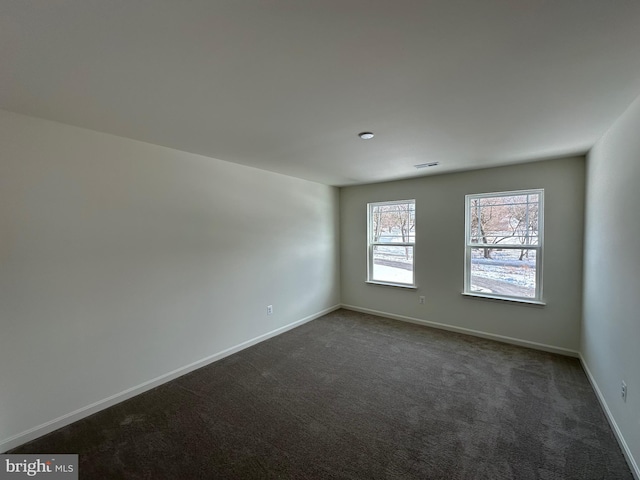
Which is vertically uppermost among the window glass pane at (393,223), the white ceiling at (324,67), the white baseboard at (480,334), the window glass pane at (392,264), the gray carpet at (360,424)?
the white ceiling at (324,67)

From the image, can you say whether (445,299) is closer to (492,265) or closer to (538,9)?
(492,265)

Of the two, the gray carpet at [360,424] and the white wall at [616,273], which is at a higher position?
the white wall at [616,273]

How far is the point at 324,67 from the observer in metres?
1.46

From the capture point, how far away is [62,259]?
2162 millimetres

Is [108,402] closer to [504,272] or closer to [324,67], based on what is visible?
[324,67]

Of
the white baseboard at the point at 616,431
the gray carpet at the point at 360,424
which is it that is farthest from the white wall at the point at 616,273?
the gray carpet at the point at 360,424

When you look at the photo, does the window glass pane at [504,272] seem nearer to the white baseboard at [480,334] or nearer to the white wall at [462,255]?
the white wall at [462,255]

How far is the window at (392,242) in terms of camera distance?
4559mm

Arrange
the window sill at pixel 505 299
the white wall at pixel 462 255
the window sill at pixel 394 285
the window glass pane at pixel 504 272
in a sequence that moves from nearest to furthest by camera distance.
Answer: the white wall at pixel 462 255 → the window sill at pixel 505 299 → the window glass pane at pixel 504 272 → the window sill at pixel 394 285

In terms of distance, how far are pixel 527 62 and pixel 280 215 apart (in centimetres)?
316

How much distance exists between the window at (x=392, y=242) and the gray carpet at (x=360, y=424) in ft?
5.32

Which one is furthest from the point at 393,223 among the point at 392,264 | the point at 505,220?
the point at 505,220

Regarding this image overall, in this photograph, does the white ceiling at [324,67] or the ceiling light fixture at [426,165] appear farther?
the ceiling light fixture at [426,165]

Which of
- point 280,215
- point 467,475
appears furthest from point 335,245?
point 467,475
